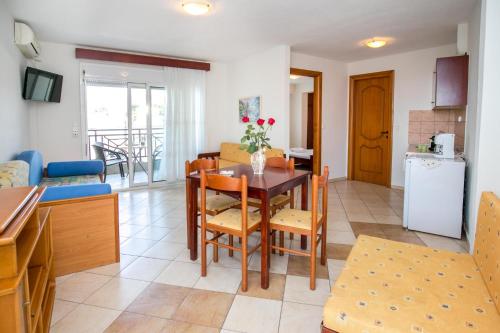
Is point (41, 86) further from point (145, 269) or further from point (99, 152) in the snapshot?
point (145, 269)

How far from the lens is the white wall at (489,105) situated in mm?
2268

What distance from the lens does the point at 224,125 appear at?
6.41 metres

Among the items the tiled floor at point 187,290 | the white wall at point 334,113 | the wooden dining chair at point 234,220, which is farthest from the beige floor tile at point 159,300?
the white wall at point 334,113

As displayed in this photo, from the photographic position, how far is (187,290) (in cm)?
221

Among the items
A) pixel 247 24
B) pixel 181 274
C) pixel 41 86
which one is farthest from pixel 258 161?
pixel 41 86

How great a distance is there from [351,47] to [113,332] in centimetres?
510

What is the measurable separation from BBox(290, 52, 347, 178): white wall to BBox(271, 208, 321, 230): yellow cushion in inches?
149

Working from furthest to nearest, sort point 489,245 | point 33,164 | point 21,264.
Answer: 1. point 33,164
2. point 489,245
3. point 21,264

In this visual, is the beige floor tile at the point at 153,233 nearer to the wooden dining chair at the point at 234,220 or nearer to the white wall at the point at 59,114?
the wooden dining chair at the point at 234,220

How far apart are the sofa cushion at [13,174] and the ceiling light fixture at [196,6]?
221cm

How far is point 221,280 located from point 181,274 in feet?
1.12

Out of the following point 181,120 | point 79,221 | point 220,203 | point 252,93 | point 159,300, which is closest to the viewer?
point 159,300

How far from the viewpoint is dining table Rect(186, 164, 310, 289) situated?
216 centimetres

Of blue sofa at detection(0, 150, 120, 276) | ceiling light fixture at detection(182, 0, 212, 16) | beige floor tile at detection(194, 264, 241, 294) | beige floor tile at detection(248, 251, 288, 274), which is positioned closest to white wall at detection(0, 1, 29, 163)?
blue sofa at detection(0, 150, 120, 276)
